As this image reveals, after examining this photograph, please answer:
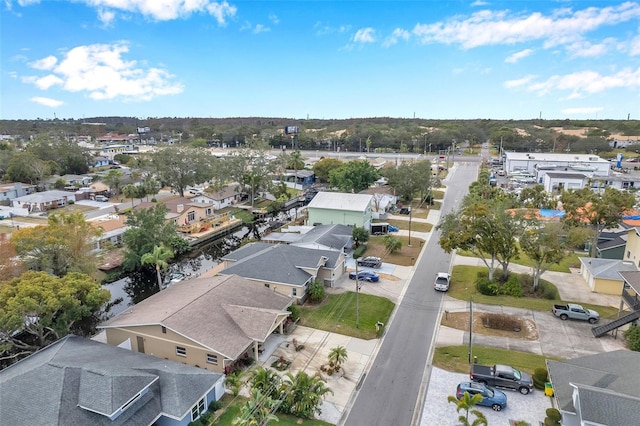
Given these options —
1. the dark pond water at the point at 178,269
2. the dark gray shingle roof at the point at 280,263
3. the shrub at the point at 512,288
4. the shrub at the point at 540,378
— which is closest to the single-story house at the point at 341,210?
the dark pond water at the point at 178,269

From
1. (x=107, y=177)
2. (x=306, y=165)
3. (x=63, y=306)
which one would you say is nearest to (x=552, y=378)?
(x=63, y=306)

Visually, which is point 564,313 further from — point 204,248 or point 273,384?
point 204,248

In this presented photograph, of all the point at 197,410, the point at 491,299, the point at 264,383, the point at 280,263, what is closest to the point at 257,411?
the point at 264,383

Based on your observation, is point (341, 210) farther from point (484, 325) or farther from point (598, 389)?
point (598, 389)

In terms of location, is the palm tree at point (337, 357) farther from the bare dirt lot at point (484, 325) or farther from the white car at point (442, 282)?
the white car at point (442, 282)

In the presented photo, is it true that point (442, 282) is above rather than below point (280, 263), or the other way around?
below

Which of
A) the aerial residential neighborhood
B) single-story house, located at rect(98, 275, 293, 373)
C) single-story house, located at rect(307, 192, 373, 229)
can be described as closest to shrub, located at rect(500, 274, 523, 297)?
the aerial residential neighborhood

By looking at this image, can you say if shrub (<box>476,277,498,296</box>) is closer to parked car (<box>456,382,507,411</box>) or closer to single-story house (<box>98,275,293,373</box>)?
parked car (<box>456,382,507,411</box>)
